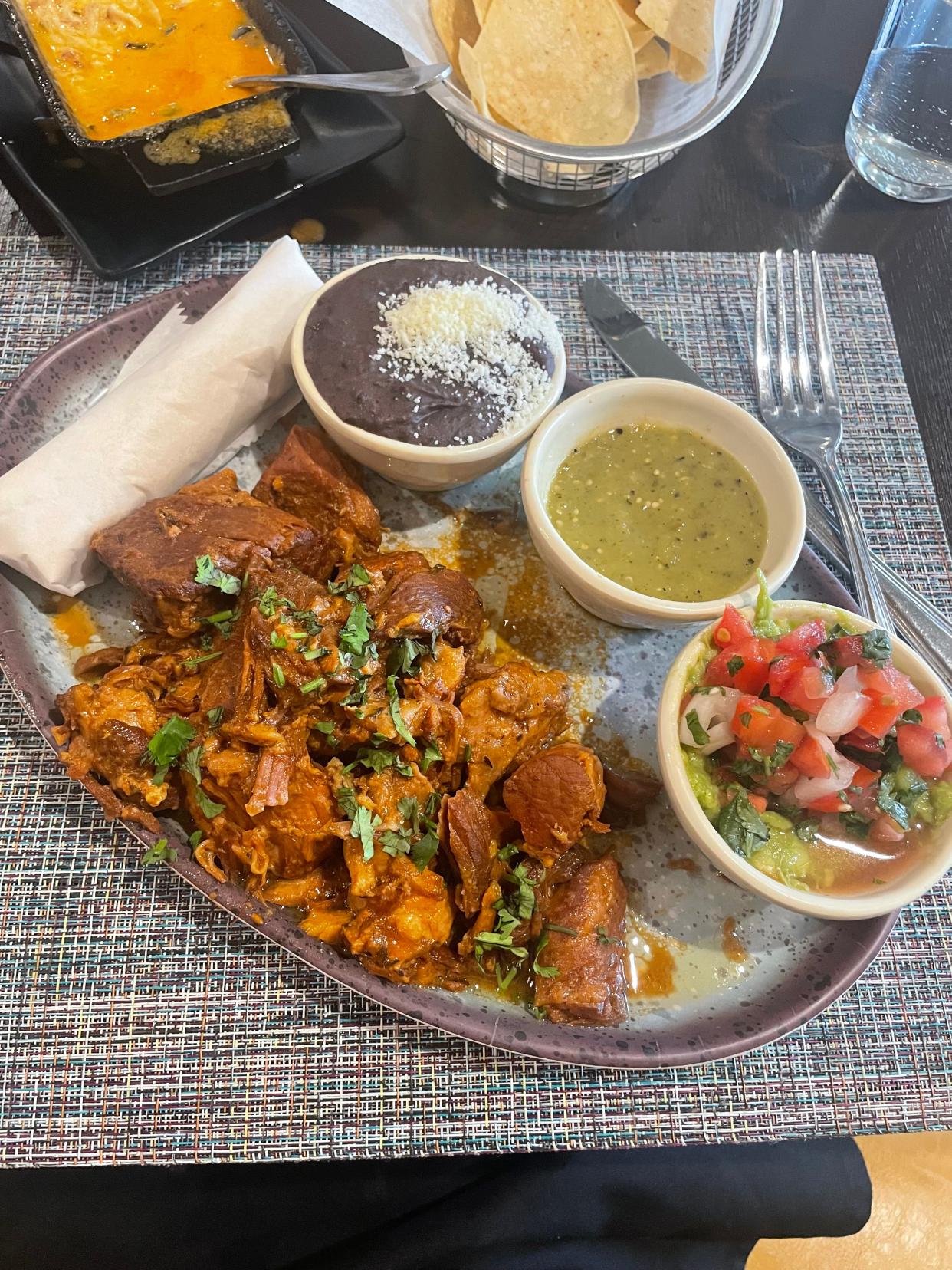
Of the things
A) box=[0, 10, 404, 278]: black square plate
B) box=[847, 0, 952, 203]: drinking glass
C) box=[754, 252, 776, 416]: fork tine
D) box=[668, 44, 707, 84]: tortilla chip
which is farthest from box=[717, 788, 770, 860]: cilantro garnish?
box=[847, 0, 952, 203]: drinking glass

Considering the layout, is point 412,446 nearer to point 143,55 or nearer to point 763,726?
point 763,726

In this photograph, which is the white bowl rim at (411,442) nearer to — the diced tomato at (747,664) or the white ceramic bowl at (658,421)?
the white ceramic bowl at (658,421)

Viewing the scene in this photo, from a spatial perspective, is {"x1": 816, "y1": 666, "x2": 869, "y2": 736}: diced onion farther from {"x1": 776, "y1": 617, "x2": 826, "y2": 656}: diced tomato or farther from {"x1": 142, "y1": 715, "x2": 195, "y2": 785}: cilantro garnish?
{"x1": 142, "y1": 715, "x2": 195, "y2": 785}: cilantro garnish

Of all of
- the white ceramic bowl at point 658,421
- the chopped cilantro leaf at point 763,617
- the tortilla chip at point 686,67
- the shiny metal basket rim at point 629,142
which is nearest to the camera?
the chopped cilantro leaf at point 763,617

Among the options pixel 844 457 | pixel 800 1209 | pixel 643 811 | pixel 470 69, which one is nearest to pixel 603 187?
pixel 470 69

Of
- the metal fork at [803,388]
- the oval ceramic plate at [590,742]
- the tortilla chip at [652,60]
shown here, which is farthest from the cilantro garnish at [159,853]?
the tortilla chip at [652,60]

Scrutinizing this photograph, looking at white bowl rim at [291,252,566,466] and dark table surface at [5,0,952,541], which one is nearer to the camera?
white bowl rim at [291,252,566,466]

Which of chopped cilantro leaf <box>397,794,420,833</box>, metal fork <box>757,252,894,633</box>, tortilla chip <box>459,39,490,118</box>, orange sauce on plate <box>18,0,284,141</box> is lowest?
metal fork <box>757,252,894,633</box>

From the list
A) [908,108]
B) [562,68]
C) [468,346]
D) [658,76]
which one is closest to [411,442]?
[468,346]
